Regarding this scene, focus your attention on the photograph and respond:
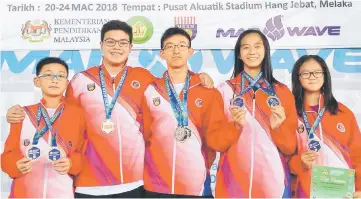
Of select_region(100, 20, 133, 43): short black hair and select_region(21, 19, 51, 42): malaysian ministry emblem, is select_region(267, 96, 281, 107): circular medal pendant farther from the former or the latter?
select_region(21, 19, 51, 42): malaysian ministry emblem

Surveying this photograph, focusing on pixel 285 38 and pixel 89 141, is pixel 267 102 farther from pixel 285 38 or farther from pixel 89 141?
pixel 89 141

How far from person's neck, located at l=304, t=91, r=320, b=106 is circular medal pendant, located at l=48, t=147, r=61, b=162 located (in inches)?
51.8

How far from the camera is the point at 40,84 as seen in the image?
8.00 feet

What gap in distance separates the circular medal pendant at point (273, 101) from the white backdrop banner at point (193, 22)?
0.88 feet

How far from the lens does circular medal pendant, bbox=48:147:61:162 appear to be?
238cm

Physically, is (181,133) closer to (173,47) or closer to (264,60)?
(173,47)

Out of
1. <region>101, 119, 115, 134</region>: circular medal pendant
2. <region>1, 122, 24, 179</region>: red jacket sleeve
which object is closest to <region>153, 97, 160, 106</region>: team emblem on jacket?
<region>101, 119, 115, 134</region>: circular medal pendant

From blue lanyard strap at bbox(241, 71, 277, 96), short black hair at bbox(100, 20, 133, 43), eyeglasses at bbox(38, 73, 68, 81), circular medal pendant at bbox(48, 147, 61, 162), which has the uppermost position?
short black hair at bbox(100, 20, 133, 43)

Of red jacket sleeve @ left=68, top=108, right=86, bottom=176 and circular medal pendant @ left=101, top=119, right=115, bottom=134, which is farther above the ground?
circular medal pendant @ left=101, top=119, right=115, bottom=134

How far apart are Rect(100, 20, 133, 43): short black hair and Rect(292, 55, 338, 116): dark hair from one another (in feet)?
2.89

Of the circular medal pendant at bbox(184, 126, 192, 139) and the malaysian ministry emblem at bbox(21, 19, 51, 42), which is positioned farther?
the malaysian ministry emblem at bbox(21, 19, 51, 42)

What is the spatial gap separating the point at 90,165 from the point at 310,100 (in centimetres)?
120

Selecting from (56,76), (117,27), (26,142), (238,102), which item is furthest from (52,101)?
(238,102)

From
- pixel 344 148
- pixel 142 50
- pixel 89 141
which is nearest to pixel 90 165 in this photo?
pixel 89 141
